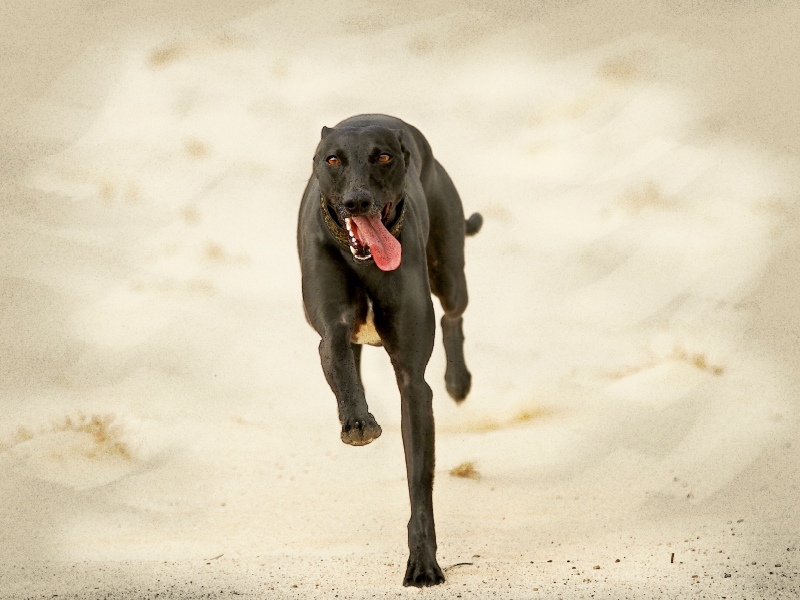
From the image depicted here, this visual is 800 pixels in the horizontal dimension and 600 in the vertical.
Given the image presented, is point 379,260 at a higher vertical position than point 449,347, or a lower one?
lower

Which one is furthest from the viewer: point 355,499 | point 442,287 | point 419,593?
point 355,499

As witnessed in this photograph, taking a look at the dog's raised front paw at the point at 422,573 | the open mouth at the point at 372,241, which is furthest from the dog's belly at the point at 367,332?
the dog's raised front paw at the point at 422,573

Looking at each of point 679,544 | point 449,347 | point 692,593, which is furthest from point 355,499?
point 692,593

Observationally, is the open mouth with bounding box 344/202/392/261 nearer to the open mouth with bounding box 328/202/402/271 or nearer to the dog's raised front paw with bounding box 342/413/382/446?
the open mouth with bounding box 328/202/402/271

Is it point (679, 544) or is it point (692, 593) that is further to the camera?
point (679, 544)

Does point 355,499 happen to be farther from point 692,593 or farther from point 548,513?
point 692,593

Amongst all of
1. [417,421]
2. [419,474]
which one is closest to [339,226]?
[417,421]

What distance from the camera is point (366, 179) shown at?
6.03 meters

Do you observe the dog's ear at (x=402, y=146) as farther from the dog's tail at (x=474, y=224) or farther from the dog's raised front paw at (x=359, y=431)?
the dog's tail at (x=474, y=224)

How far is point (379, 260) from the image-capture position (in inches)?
241

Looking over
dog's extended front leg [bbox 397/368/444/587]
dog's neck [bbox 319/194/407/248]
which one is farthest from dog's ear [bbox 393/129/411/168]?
dog's extended front leg [bbox 397/368/444/587]

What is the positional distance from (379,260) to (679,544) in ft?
7.61

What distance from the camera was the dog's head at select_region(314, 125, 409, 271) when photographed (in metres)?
6.05

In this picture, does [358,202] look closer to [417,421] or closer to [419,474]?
[417,421]
